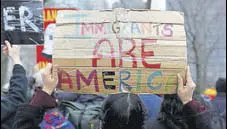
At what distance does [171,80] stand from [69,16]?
23.0 inches

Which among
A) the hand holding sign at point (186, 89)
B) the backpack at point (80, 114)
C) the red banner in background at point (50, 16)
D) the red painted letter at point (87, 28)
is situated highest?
the red banner in background at point (50, 16)

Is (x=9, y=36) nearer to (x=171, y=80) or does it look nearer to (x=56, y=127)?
(x=56, y=127)

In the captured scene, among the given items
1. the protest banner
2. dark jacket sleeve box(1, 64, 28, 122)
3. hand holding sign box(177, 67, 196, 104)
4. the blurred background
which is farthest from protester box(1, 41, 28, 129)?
the blurred background

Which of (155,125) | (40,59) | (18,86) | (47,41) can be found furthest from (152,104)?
(40,59)

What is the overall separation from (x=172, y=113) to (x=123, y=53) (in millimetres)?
524

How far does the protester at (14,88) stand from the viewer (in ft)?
12.2

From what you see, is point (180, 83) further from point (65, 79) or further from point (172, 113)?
point (65, 79)

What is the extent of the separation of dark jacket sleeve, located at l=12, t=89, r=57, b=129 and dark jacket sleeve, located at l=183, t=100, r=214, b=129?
67 centimetres

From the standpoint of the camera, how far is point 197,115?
282 centimetres

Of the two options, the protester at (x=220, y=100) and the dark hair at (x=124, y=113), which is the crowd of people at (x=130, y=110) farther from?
the protester at (x=220, y=100)

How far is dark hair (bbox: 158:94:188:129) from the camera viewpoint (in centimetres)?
298

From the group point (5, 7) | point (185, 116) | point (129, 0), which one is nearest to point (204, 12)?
point (129, 0)

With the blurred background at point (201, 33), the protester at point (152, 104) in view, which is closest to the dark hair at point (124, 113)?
the protester at point (152, 104)

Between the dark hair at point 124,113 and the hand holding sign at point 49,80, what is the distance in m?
0.28
